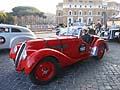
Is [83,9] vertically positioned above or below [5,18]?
above

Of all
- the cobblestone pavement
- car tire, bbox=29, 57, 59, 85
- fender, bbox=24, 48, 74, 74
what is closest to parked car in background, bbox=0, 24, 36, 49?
the cobblestone pavement

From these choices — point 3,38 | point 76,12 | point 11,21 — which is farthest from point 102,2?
point 3,38

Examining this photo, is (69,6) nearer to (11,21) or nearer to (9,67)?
(11,21)

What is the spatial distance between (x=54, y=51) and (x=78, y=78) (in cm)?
104

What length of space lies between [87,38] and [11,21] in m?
32.8

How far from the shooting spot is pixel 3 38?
35.9 feet

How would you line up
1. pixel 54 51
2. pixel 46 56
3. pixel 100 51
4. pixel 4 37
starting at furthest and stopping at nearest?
pixel 4 37
pixel 100 51
pixel 54 51
pixel 46 56

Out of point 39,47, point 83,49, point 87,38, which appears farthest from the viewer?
point 87,38

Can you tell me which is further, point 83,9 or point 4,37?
point 83,9

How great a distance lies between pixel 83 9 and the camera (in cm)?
10562

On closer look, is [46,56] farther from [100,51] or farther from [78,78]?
[100,51]

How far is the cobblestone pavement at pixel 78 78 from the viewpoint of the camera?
608cm

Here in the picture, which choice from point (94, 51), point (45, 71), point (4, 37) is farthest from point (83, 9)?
point (45, 71)

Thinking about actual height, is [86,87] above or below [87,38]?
below
